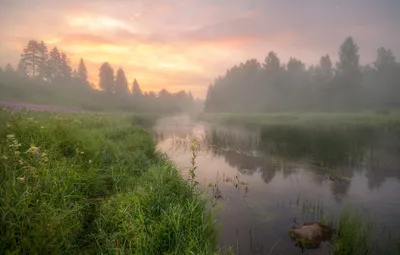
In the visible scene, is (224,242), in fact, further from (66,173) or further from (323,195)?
(323,195)

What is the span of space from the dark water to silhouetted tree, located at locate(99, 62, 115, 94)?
7631 cm

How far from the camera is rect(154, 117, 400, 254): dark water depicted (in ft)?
20.3

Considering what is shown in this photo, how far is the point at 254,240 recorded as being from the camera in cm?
589

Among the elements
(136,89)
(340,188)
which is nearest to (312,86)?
(340,188)

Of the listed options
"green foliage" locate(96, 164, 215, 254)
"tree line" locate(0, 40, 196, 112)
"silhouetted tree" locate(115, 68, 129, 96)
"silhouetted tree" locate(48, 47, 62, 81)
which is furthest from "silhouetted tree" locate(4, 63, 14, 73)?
"green foliage" locate(96, 164, 215, 254)

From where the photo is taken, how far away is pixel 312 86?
63.4 meters

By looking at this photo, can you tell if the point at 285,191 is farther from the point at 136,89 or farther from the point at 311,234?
the point at 136,89

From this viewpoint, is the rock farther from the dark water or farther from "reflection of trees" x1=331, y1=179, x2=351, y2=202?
"reflection of trees" x1=331, y1=179, x2=351, y2=202

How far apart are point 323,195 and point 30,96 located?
62042 millimetres

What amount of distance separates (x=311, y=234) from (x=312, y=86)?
218 ft

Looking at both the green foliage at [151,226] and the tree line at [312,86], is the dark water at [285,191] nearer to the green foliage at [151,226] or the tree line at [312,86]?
the green foliage at [151,226]

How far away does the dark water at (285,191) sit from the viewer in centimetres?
619

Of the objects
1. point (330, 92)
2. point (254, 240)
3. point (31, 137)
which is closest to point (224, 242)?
point (254, 240)

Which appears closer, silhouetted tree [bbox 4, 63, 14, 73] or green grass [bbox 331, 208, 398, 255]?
green grass [bbox 331, 208, 398, 255]
